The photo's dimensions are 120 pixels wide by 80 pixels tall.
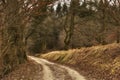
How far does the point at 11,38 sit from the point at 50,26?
141 feet

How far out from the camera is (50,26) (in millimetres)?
67438

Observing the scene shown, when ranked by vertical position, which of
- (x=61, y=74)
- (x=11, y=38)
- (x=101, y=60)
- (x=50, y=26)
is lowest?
(x=61, y=74)

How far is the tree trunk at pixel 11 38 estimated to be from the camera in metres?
13.4

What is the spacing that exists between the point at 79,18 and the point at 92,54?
20750mm

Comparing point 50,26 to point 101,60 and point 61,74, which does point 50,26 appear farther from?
point 61,74

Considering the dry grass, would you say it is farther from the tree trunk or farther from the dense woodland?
the tree trunk

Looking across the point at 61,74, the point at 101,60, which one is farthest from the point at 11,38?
the point at 101,60

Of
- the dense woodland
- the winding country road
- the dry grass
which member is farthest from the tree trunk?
the dry grass

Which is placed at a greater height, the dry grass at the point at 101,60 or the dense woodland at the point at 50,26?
the dense woodland at the point at 50,26

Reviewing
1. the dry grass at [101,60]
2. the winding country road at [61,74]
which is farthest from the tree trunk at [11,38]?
the dry grass at [101,60]

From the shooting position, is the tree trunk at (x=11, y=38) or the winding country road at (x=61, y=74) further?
the winding country road at (x=61, y=74)

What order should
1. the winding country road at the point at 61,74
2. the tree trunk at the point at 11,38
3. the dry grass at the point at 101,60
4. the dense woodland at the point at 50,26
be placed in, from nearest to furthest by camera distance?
the tree trunk at the point at 11,38, the dense woodland at the point at 50,26, the winding country road at the point at 61,74, the dry grass at the point at 101,60

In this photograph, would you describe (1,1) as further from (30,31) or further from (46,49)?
(46,49)

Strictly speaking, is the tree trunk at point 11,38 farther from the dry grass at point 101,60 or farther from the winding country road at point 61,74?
the dry grass at point 101,60
